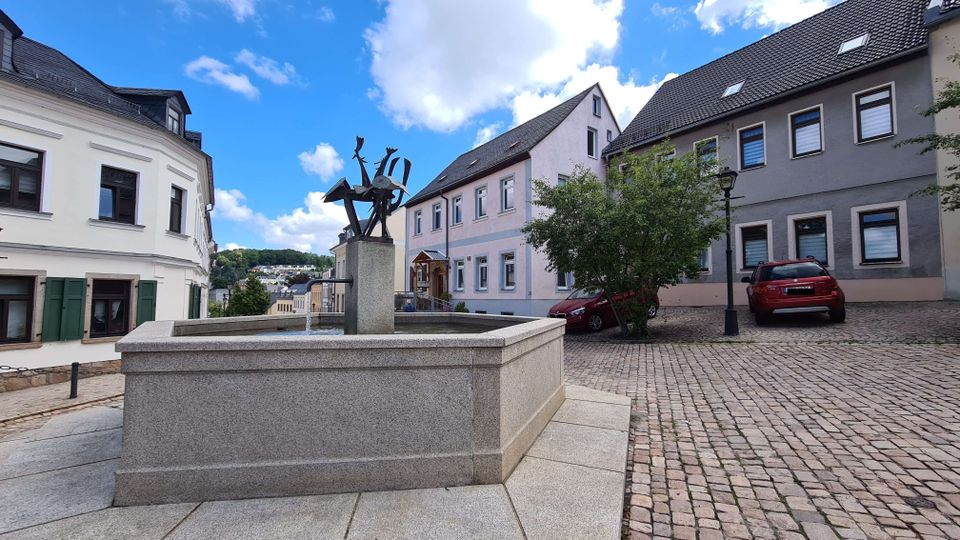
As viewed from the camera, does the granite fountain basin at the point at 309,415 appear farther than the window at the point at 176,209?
No

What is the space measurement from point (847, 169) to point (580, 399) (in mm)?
15350

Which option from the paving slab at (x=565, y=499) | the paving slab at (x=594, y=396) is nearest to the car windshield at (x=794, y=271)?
the paving slab at (x=594, y=396)

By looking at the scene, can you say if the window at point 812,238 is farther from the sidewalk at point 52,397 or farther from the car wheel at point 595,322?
the sidewalk at point 52,397

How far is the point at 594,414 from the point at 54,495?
4.74m

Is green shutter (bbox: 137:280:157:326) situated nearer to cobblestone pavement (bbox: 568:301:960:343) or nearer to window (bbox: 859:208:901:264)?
cobblestone pavement (bbox: 568:301:960:343)

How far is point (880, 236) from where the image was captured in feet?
47.2

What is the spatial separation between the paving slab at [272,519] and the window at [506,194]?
65.3 feet

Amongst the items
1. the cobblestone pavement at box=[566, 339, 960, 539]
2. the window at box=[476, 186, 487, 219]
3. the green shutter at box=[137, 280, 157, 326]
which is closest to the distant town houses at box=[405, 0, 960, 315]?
the window at box=[476, 186, 487, 219]

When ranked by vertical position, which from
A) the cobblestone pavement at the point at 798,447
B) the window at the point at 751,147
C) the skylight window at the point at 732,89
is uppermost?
the skylight window at the point at 732,89

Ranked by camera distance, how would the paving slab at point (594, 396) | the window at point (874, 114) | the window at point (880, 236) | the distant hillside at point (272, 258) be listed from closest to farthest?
the paving slab at point (594, 396) < the window at point (880, 236) < the window at point (874, 114) < the distant hillside at point (272, 258)

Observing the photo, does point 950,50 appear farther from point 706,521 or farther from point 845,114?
point 706,521

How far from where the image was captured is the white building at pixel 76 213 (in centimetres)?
1125

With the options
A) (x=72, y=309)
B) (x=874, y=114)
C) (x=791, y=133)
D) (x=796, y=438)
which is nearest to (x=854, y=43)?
(x=874, y=114)

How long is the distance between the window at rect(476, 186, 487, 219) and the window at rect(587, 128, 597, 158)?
5.96m
